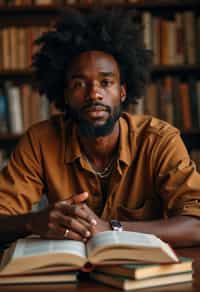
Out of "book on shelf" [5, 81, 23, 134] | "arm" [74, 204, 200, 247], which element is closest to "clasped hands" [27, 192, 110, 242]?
"arm" [74, 204, 200, 247]

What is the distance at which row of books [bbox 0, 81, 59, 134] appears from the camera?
9.94ft

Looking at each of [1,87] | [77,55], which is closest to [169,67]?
[1,87]

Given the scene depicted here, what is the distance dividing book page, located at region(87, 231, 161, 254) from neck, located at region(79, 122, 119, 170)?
680mm

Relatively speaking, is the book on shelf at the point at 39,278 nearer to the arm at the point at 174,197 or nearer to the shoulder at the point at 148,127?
the arm at the point at 174,197

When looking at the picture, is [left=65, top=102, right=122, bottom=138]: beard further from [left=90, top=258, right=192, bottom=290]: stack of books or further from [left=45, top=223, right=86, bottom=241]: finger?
[left=90, top=258, right=192, bottom=290]: stack of books

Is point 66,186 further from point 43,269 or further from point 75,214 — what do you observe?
point 43,269

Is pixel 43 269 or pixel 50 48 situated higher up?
pixel 50 48

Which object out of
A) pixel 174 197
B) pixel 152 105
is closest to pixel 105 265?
pixel 174 197

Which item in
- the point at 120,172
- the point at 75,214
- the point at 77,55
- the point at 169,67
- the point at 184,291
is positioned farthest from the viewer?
the point at 169,67

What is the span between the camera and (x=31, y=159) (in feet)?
6.08

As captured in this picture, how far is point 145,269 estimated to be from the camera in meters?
1.05

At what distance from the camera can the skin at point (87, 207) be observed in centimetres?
136

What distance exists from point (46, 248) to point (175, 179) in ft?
2.14

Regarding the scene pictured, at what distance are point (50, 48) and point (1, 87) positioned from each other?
4.04ft
